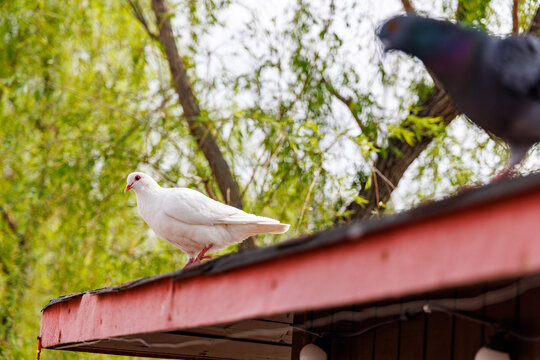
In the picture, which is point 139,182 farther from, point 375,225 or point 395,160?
point 395,160

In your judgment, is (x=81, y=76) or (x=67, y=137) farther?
(x=81, y=76)

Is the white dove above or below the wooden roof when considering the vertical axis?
above

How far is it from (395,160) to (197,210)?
10.1 feet

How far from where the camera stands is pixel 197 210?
11.8 feet

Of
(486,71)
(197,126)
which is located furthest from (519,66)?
(197,126)

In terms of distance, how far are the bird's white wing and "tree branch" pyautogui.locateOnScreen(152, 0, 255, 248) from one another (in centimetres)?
264

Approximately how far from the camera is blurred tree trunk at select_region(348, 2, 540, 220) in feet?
20.2

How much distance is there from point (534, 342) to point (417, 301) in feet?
1.59

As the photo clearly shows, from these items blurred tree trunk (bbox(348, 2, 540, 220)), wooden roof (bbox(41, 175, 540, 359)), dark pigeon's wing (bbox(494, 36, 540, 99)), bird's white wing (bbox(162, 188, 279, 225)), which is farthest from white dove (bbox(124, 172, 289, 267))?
blurred tree trunk (bbox(348, 2, 540, 220))

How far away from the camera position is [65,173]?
614 cm

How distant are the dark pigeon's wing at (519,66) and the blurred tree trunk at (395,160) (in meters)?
3.92

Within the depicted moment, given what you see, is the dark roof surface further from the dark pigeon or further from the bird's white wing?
the bird's white wing

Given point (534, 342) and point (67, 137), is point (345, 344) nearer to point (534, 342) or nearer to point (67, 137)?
point (534, 342)

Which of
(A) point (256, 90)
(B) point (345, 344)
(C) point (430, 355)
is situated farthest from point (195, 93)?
(C) point (430, 355)
